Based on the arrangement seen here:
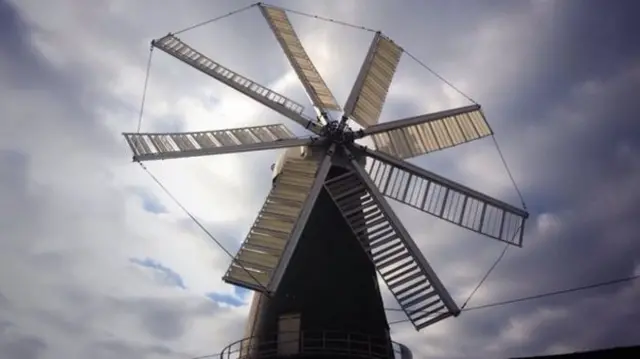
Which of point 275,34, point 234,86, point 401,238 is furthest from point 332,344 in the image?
point 275,34

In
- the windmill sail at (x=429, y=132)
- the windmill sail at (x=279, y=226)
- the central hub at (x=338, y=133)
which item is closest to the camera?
the windmill sail at (x=279, y=226)

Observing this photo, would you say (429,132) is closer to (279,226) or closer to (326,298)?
(279,226)

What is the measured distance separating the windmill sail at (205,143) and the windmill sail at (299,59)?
186 centimetres

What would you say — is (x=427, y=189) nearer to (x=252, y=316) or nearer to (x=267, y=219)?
(x=267, y=219)

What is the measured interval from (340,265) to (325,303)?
1.14 m

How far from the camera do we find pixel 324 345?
1477 centimetres

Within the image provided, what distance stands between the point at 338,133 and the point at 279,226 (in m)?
3.96

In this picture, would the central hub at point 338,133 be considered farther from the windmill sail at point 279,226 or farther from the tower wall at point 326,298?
the tower wall at point 326,298

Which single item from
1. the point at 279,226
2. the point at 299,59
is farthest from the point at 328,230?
the point at 299,59

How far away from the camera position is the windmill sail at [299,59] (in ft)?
67.1

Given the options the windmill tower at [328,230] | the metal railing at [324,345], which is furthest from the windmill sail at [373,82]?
the metal railing at [324,345]

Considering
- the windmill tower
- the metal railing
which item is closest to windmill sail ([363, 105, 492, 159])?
the windmill tower

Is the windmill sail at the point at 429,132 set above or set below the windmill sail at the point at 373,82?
below

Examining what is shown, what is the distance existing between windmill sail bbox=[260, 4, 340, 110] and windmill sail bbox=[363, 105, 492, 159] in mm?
2050
